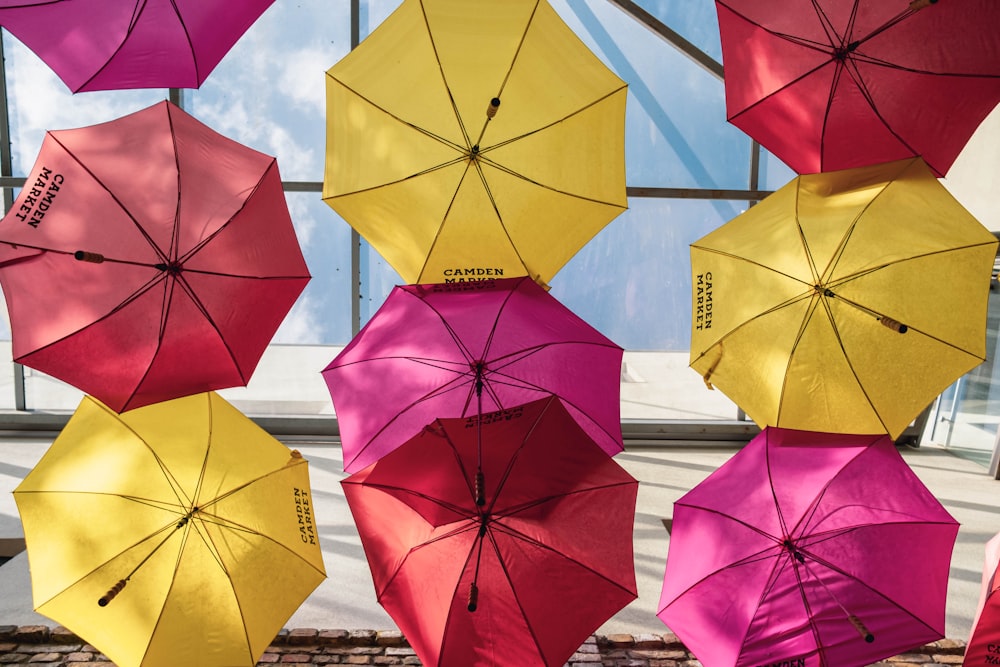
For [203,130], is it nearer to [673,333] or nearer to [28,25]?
[28,25]

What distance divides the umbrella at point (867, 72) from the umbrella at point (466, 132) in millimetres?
657

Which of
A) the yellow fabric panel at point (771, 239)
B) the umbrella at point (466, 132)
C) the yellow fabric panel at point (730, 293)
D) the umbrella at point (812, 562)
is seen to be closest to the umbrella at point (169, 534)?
the umbrella at point (466, 132)

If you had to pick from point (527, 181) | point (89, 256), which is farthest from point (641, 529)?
point (89, 256)

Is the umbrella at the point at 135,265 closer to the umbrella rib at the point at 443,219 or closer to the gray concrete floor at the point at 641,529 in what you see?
the umbrella rib at the point at 443,219

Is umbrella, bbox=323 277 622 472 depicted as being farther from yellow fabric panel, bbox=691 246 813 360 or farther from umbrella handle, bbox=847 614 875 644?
umbrella handle, bbox=847 614 875 644

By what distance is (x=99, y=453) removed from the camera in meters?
3.42

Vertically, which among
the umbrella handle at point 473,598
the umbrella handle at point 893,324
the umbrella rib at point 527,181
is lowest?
the umbrella handle at point 473,598

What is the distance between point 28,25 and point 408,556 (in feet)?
9.37

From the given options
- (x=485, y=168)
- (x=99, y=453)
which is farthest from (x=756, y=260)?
(x=99, y=453)

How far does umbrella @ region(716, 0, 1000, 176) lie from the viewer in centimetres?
330

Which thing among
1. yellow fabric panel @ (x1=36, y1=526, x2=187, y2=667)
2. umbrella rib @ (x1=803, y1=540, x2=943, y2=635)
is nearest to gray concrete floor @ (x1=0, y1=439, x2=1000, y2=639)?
umbrella rib @ (x1=803, y1=540, x2=943, y2=635)

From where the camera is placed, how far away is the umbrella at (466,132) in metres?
3.57

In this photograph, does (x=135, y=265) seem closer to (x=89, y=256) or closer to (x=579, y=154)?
(x=89, y=256)

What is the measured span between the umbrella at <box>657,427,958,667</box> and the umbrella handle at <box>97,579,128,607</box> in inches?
86.4
